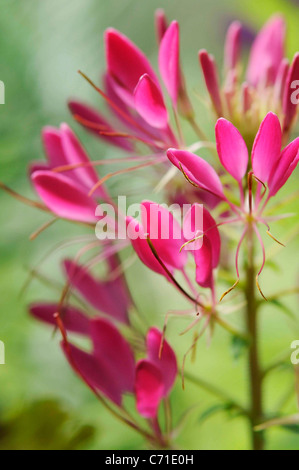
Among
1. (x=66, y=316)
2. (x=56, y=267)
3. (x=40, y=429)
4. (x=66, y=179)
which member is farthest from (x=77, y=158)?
(x=56, y=267)

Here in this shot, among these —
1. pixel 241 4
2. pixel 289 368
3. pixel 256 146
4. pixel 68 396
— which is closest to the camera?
pixel 256 146

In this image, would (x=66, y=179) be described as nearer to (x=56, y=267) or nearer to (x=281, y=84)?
(x=281, y=84)

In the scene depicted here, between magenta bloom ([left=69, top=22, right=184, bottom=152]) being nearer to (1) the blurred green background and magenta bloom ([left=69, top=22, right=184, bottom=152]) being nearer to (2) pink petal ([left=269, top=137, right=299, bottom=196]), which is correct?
(2) pink petal ([left=269, top=137, right=299, bottom=196])

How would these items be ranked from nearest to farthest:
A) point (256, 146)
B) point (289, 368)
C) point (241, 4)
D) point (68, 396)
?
point (256, 146) → point (289, 368) → point (68, 396) → point (241, 4)

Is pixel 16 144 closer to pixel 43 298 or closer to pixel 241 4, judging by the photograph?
pixel 43 298

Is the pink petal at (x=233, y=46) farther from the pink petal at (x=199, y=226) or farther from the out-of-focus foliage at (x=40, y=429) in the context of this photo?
the out-of-focus foliage at (x=40, y=429)
